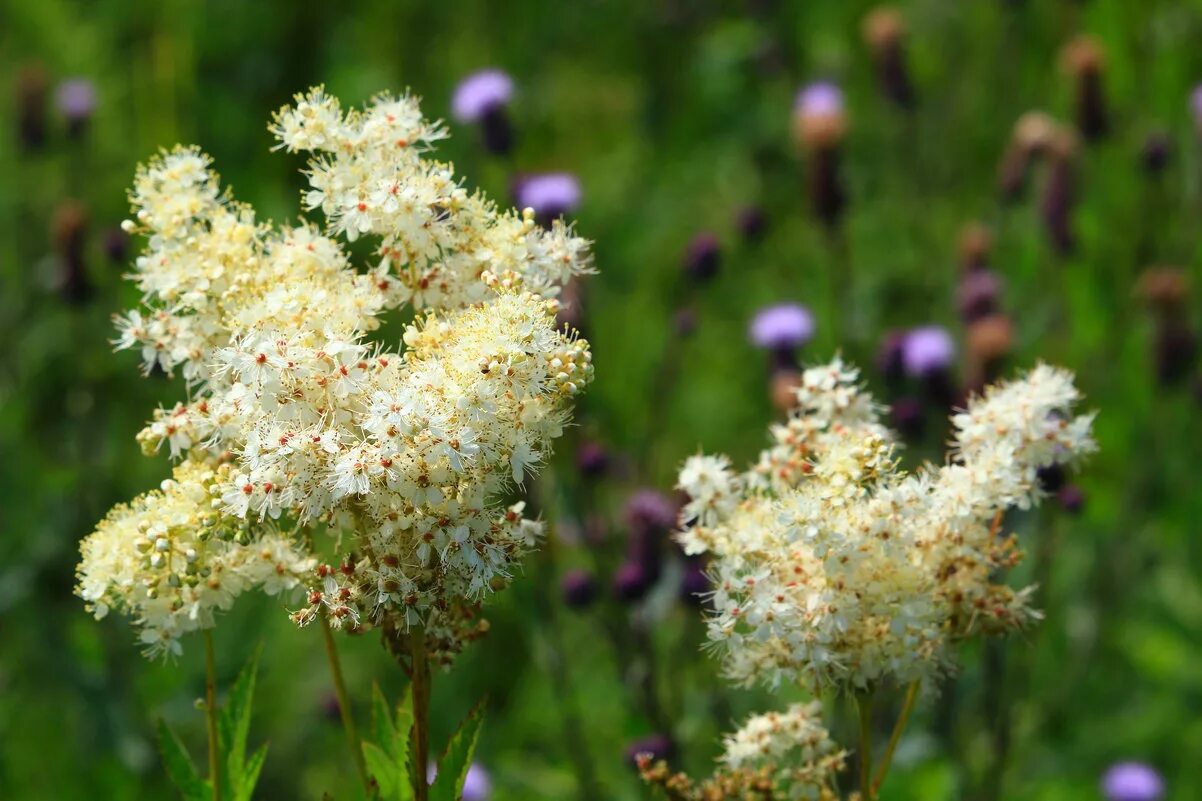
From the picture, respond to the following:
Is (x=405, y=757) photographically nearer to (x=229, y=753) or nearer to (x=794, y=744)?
(x=229, y=753)

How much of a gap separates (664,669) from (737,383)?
149 cm

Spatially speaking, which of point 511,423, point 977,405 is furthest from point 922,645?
point 511,423

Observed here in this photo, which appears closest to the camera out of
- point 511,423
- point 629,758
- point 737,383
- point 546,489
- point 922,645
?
point 511,423

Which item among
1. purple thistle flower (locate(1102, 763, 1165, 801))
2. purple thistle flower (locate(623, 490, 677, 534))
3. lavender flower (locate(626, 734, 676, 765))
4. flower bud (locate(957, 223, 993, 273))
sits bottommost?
lavender flower (locate(626, 734, 676, 765))

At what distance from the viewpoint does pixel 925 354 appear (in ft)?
12.9

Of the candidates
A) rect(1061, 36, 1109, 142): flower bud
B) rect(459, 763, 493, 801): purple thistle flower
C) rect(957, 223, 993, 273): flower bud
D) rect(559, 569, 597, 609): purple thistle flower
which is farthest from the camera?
rect(1061, 36, 1109, 142): flower bud

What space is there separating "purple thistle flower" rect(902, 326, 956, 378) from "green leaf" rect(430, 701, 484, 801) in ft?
8.12

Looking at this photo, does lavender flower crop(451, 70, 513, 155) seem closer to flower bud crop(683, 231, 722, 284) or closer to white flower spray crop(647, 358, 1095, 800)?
flower bud crop(683, 231, 722, 284)

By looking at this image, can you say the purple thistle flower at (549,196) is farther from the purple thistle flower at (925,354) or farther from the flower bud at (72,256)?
the flower bud at (72,256)

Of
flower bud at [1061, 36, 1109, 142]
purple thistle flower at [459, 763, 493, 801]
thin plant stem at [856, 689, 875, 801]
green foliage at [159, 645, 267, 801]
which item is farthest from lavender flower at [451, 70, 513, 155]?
thin plant stem at [856, 689, 875, 801]

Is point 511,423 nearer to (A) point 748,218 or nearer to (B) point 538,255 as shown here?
(B) point 538,255

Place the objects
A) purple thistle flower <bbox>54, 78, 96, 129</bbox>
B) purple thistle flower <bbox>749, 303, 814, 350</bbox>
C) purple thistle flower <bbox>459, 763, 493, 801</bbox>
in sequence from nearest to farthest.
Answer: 1. purple thistle flower <bbox>459, 763, 493, 801</bbox>
2. purple thistle flower <bbox>749, 303, 814, 350</bbox>
3. purple thistle flower <bbox>54, 78, 96, 129</bbox>

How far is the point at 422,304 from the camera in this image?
1777mm

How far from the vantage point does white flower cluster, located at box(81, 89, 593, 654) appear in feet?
5.08
